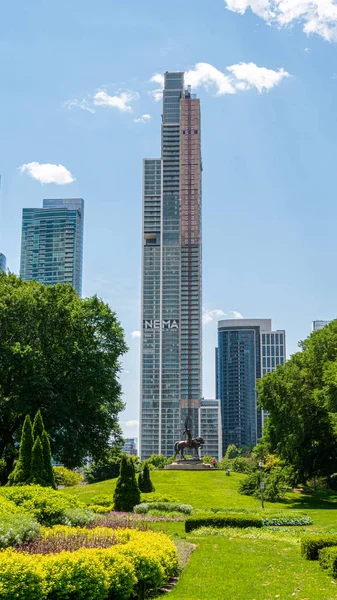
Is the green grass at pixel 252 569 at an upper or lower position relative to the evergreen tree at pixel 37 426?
lower

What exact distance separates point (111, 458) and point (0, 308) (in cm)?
1312

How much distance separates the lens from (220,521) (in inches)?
915

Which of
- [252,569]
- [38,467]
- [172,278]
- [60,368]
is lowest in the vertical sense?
[252,569]

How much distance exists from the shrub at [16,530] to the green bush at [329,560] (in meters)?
6.84

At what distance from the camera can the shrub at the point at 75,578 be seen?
10375 millimetres

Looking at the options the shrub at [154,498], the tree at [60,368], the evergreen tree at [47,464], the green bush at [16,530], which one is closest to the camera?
the green bush at [16,530]

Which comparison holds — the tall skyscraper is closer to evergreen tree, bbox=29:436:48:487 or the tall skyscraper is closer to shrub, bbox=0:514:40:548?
evergreen tree, bbox=29:436:48:487

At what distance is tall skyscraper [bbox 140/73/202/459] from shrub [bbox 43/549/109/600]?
468ft

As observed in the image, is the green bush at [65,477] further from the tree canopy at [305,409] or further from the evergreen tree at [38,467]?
the evergreen tree at [38,467]

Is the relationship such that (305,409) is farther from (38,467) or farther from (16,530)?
(16,530)

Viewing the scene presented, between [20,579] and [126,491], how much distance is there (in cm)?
2131

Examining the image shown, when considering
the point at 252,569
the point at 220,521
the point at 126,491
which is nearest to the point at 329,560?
the point at 252,569

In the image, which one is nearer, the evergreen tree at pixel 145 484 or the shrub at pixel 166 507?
the shrub at pixel 166 507

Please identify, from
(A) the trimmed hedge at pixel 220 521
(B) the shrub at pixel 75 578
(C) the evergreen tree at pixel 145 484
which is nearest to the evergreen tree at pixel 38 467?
(A) the trimmed hedge at pixel 220 521
